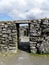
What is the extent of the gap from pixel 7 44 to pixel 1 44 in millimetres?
322

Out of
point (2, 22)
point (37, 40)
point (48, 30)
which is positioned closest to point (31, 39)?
point (37, 40)

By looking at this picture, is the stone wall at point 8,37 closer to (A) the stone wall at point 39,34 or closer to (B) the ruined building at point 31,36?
(B) the ruined building at point 31,36

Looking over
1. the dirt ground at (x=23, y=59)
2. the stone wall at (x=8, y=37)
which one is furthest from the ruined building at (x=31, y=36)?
the dirt ground at (x=23, y=59)

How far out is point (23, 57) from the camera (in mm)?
10328

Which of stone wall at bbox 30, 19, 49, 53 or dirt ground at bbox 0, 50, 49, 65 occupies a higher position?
stone wall at bbox 30, 19, 49, 53

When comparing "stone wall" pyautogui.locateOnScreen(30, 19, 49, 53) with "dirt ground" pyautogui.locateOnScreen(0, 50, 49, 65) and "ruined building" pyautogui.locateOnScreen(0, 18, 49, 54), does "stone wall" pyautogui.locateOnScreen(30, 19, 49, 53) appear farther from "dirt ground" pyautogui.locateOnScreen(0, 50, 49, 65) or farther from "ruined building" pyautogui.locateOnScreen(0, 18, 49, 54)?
"dirt ground" pyautogui.locateOnScreen(0, 50, 49, 65)

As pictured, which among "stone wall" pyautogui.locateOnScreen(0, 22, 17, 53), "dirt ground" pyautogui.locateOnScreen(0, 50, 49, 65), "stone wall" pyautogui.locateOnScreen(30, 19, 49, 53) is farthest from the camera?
"stone wall" pyautogui.locateOnScreen(0, 22, 17, 53)

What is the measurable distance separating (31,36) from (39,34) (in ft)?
1.43

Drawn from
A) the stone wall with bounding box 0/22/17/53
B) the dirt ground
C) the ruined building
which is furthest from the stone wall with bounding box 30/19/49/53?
the stone wall with bounding box 0/22/17/53

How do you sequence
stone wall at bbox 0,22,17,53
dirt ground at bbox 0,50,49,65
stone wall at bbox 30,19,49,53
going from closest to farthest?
1. dirt ground at bbox 0,50,49,65
2. stone wall at bbox 30,19,49,53
3. stone wall at bbox 0,22,17,53

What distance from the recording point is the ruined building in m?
11.0

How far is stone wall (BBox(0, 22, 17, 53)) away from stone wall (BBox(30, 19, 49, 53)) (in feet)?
2.94

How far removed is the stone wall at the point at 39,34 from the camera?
11.0 m

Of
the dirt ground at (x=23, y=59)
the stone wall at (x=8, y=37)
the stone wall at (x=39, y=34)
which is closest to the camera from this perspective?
the dirt ground at (x=23, y=59)
